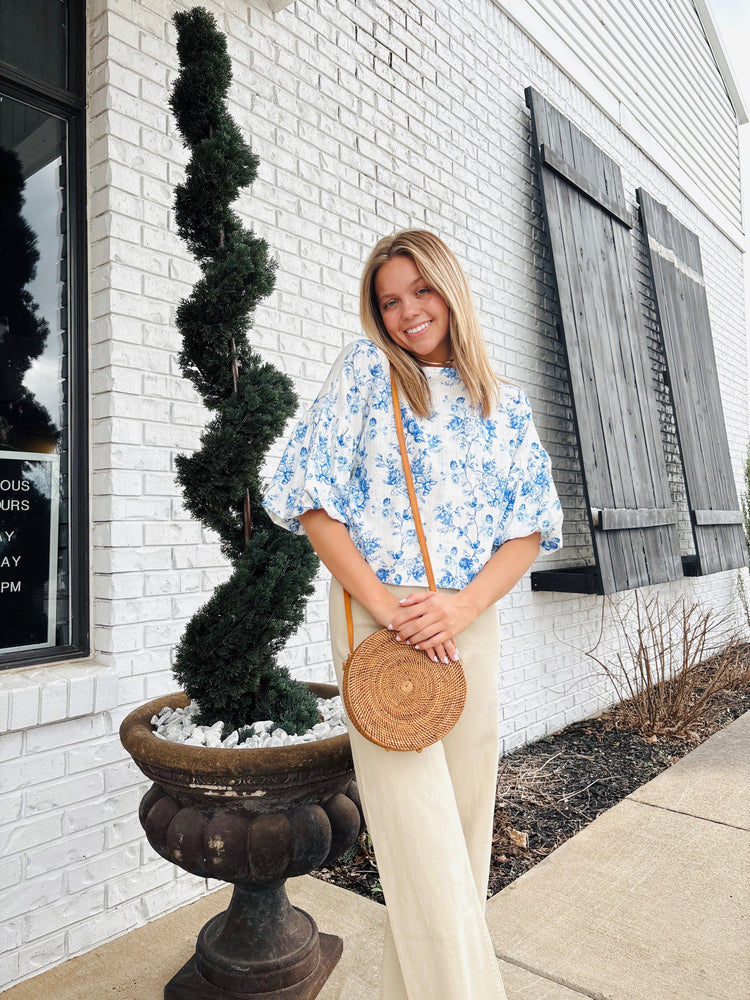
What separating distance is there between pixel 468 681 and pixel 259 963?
0.86 meters

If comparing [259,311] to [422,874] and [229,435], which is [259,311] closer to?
[229,435]

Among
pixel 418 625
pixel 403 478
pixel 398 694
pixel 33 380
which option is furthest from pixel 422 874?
pixel 33 380

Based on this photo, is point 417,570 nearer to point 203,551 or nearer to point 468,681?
point 468,681

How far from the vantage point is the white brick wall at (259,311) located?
2033mm

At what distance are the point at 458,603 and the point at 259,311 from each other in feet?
5.51

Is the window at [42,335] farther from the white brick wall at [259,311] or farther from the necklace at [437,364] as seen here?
the necklace at [437,364]

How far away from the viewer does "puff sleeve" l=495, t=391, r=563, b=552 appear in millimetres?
1569

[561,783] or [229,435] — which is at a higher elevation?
[229,435]

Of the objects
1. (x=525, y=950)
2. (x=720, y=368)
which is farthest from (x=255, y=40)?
(x=720, y=368)

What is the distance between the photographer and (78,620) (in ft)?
7.21

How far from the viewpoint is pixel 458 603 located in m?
1.42

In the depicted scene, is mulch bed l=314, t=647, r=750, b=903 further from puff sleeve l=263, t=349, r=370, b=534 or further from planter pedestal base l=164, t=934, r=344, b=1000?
puff sleeve l=263, t=349, r=370, b=534

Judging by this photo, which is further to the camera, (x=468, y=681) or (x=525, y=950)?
(x=525, y=950)

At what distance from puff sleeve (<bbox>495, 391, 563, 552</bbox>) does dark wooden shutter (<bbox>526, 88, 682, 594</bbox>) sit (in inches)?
105
